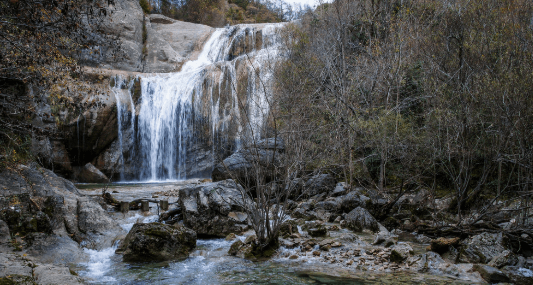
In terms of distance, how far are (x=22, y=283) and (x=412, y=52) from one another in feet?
39.2

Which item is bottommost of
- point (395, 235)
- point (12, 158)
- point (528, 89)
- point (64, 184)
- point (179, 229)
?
point (395, 235)

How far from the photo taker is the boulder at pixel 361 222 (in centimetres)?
768

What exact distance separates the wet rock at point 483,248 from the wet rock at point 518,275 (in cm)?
40

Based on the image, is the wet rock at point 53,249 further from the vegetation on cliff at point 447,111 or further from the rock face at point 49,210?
the vegetation on cliff at point 447,111

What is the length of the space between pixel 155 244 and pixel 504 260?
5726 millimetres

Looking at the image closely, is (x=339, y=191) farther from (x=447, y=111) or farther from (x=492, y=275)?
(x=492, y=275)

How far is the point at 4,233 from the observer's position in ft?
17.3

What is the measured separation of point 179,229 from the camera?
253 inches

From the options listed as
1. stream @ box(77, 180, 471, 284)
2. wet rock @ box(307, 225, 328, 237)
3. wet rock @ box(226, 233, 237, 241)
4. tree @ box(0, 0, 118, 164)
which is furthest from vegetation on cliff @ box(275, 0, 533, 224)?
tree @ box(0, 0, 118, 164)

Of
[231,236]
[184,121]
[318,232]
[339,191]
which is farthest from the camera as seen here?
[184,121]

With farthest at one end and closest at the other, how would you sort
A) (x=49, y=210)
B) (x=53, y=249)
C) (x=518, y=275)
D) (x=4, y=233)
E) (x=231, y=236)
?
1. (x=231, y=236)
2. (x=49, y=210)
3. (x=53, y=249)
4. (x=4, y=233)
5. (x=518, y=275)

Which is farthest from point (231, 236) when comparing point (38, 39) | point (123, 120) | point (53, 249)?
point (123, 120)

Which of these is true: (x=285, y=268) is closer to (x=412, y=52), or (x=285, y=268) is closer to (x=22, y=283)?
(x=22, y=283)

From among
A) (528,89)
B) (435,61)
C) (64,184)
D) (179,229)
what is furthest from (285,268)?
(435,61)
